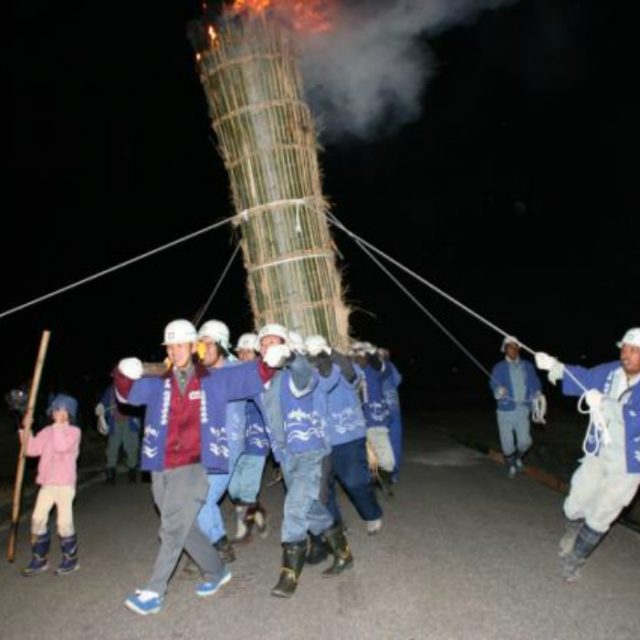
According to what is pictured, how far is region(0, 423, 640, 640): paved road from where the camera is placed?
166 inches

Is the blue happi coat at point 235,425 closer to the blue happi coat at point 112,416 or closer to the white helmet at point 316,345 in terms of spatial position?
the white helmet at point 316,345

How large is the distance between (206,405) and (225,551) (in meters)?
1.60

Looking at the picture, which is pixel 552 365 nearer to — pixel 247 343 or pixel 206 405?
pixel 206 405

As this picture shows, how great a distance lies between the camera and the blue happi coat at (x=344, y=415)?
600cm

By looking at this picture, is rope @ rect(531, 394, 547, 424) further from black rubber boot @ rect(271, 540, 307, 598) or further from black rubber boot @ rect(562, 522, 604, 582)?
black rubber boot @ rect(271, 540, 307, 598)

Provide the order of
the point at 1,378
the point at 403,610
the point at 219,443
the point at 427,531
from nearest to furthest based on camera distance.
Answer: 1. the point at 403,610
2. the point at 219,443
3. the point at 427,531
4. the point at 1,378

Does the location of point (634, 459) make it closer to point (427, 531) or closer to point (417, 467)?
point (427, 531)

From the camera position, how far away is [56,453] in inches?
226

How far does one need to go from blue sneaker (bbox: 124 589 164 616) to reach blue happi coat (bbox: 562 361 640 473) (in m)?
3.37

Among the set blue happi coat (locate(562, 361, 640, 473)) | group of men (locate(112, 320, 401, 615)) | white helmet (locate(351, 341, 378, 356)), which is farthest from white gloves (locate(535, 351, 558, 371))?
white helmet (locate(351, 341, 378, 356))

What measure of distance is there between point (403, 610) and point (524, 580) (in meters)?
1.08

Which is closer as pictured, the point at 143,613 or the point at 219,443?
the point at 143,613

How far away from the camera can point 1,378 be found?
1844cm

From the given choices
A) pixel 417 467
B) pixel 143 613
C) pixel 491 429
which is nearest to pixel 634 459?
pixel 143 613
